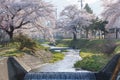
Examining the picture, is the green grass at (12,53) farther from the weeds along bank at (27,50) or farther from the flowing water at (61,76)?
the flowing water at (61,76)

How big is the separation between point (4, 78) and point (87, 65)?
8.38m

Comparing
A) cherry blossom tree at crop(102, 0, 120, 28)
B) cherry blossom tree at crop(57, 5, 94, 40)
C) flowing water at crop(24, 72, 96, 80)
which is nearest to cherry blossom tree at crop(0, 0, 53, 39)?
cherry blossom tree at crop(102, 0, 120, 28)

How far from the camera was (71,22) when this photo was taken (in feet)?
185

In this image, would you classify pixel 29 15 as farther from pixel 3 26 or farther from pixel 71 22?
pixel 71 22

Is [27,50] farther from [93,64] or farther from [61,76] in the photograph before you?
[61,76]

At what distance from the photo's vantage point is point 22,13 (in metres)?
30.7

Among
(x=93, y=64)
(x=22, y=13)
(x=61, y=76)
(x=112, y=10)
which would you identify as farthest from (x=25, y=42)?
(x=61, y=76)

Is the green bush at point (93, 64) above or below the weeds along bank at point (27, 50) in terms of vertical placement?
below

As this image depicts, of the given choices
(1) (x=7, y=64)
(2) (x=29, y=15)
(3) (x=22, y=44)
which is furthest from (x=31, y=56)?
(1) (x=7, y=64)

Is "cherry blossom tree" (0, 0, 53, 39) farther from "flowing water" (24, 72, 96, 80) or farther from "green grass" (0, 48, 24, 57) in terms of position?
"flowing water" (24, 72, 96, 80)

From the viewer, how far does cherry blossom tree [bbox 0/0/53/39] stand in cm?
2961

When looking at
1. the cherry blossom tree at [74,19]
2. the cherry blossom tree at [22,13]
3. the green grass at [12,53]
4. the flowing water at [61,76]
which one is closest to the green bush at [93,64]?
the flowing water at [61,76]

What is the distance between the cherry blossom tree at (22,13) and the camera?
2961cm

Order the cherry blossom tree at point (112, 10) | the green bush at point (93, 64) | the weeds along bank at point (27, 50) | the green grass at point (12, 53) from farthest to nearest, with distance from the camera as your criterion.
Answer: the cherry blossom tree at point (112, 10), the weeds along bank at point (27, 50), the green grass at point (12, 53), the green bush at point (93, 64)
